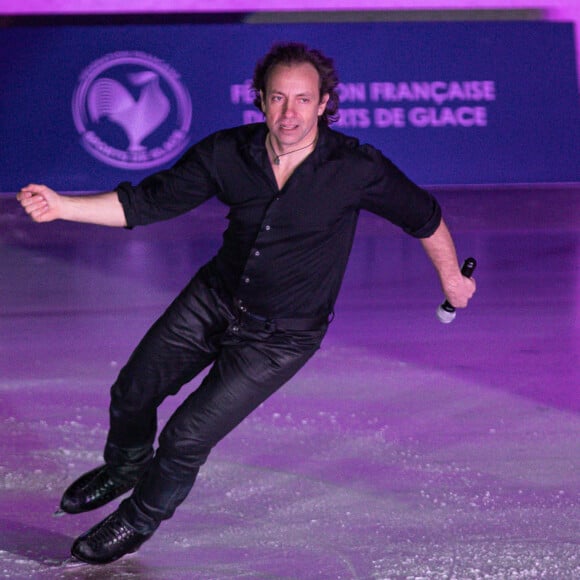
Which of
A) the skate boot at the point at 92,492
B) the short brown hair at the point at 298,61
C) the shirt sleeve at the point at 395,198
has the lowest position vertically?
the skate boot at the point at 92,492

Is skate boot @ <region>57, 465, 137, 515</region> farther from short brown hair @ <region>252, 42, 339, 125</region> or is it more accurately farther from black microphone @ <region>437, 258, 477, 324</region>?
short brown hair @ <region>252, 42, 339, 125</region>

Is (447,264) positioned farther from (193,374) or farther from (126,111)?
(126,111)

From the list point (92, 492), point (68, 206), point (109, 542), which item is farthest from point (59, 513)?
point (68, 206)

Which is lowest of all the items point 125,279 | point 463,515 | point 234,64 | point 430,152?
point 463,515

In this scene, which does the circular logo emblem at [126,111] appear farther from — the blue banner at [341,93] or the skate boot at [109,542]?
the skate boot at [109,542]

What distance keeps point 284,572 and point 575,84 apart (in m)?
6.42

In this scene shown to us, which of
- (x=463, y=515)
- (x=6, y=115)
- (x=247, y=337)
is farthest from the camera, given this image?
(x=6, y=115)

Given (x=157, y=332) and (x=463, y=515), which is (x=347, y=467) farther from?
(x=157, y=332)

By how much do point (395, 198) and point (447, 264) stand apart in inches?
12.4

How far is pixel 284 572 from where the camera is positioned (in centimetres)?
320

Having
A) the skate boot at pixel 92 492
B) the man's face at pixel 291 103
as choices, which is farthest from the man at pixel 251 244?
the skate boot at pixel 92 492

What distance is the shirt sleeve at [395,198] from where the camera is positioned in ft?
9.77

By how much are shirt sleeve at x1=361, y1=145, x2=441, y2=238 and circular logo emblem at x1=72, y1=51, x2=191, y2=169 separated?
17.9ft

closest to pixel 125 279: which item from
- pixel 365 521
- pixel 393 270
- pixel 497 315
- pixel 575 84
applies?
pixel 393 270
